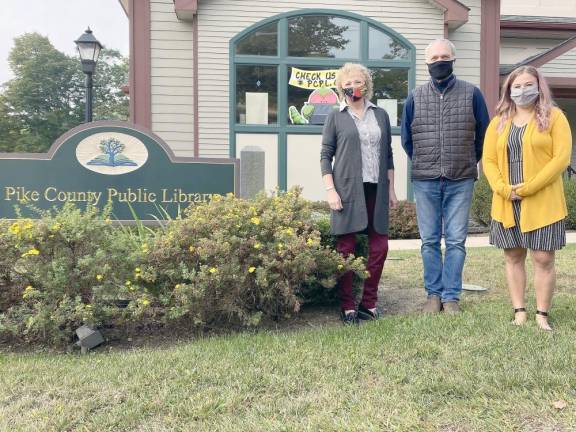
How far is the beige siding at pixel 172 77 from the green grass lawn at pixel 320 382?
7.30 m

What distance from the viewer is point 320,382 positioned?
2.66 metres

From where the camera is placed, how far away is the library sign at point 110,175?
475cm

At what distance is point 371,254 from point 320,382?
137cm

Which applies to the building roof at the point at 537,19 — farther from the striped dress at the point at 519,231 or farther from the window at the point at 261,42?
the striped dress at the point at 519,231

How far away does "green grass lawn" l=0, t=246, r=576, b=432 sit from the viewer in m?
2.29

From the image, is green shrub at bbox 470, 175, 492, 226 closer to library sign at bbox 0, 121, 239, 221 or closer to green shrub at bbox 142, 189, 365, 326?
library sign at bbox 0, 121, 239, 221

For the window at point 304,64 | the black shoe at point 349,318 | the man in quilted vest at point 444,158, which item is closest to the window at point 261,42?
the window at point 304,64

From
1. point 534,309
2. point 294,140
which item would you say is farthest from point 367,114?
point 294,140

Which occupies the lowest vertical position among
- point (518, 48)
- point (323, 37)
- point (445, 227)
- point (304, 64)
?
point (445, 227)

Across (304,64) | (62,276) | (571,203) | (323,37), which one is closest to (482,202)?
(571,203)

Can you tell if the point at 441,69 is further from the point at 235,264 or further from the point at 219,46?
the point at 219,46

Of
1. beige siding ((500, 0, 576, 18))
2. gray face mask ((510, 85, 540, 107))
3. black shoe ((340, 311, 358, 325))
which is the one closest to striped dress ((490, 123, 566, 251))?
Result: gray face mask ((510, 85, 540, 107))

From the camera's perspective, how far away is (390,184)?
3.87 meters

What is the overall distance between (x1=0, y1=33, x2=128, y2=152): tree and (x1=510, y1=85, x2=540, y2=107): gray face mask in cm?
4439
